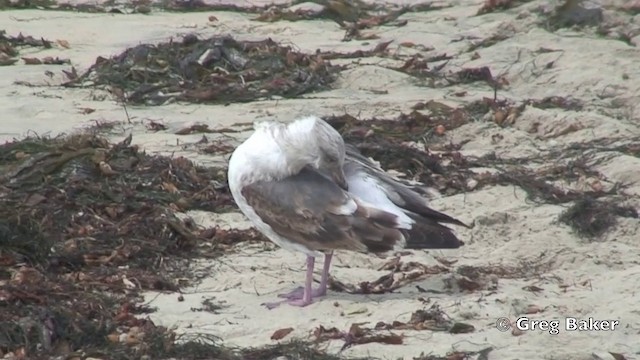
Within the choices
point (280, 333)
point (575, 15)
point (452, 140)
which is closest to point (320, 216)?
point (280, 333)

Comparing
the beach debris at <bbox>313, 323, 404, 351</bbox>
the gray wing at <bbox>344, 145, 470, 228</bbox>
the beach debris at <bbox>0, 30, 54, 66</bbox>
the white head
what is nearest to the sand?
the beach debris at <bbox>313, 323, 404, 351</bbox>

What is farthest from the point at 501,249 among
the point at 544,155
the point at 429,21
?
the point at 429,21

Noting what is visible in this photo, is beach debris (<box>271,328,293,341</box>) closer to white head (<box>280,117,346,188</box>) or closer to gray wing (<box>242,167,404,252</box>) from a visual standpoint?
gray wing (<box>242,167,404,252</box>)

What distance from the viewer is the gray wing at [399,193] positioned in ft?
22.8

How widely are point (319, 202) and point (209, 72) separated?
3923 millimetres

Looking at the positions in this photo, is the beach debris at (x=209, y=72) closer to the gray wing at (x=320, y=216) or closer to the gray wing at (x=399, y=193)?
the gray wing at (x=399, y=193)

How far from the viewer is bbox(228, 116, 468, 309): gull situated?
6758mm

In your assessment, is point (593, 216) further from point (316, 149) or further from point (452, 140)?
point (452, 140)

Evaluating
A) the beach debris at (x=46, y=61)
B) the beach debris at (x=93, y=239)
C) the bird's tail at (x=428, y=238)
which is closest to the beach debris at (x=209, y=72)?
the beach debris at (x=46, y=61)

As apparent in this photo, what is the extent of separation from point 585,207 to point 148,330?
2.60 meters

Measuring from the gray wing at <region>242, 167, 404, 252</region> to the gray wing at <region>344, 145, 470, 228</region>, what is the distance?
0.19 metres

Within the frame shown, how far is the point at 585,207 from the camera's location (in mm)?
7738

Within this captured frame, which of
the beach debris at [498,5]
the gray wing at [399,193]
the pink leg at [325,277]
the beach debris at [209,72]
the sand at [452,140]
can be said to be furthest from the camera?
the beach debris at [498,5]

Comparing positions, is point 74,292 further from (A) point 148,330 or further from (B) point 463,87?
(B) point 463,87
